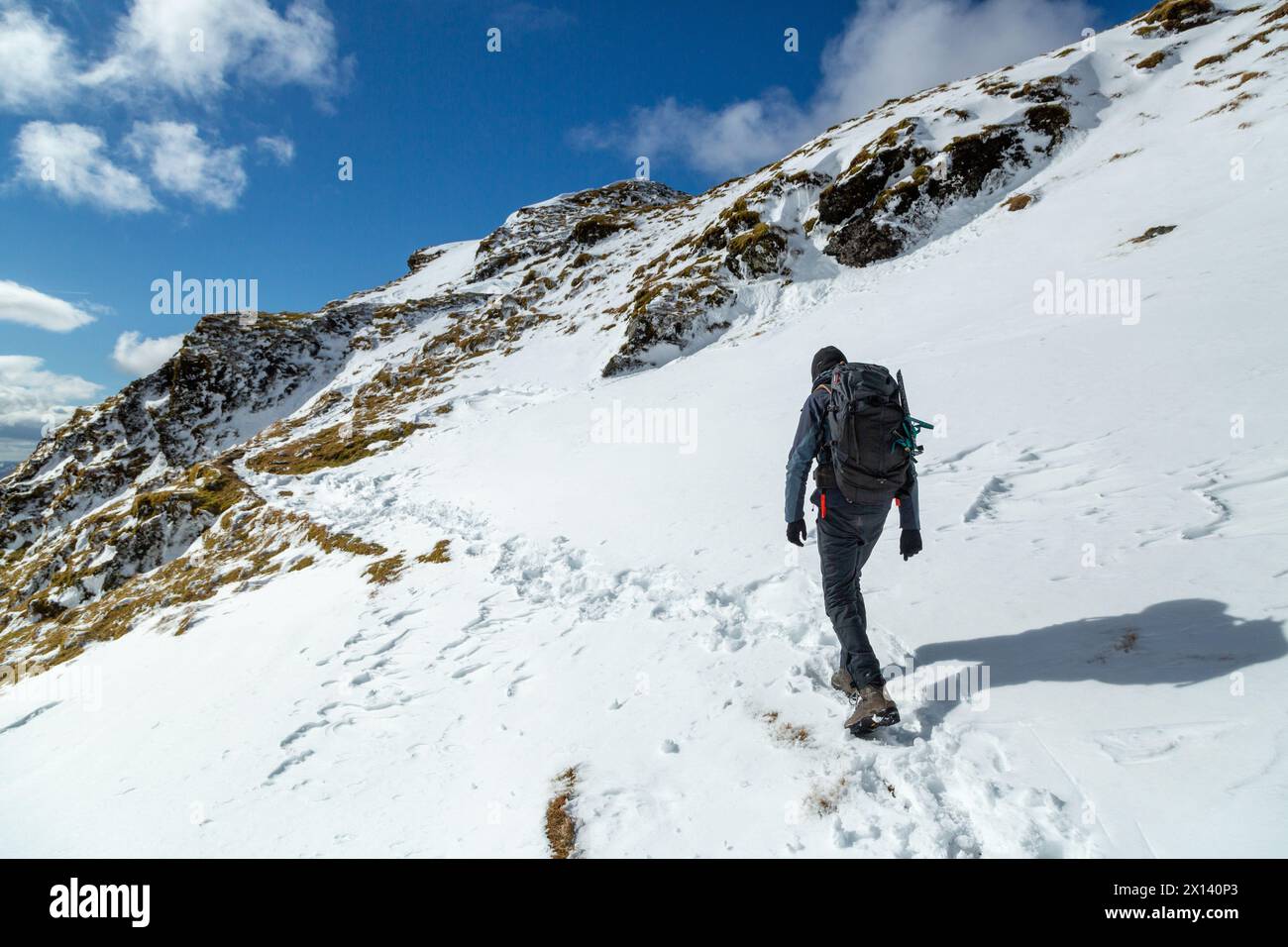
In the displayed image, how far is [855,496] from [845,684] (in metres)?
1.85

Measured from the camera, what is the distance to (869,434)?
15.4 ft

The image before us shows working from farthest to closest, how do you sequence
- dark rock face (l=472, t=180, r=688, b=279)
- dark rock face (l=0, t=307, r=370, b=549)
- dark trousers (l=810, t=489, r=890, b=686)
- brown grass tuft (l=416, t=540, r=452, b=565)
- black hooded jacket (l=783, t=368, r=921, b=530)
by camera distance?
dark rock face (l=472, t=180, r=688, b=279), dark rock face (l=0, t=307, r=370, b=549), brown grass tuft (l=416, t=540, r=452, b=565), black hooded jacket (l=783, t=368, r=921, b=530), dark trousers (l=810, t=489, r=890, b=686)

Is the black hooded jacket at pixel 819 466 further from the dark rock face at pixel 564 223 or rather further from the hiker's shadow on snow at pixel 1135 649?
the dark rock face at pixel 564 223

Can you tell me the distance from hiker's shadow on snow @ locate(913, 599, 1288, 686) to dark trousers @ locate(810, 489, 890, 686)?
1089 millimetres

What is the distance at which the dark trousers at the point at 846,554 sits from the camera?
499cm

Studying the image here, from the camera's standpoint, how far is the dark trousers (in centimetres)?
499

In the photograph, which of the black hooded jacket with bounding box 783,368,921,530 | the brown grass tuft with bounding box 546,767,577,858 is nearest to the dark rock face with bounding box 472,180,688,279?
the black hooded jacket with bounding box 783,368,921,530

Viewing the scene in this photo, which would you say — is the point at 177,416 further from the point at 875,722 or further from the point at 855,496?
the point at 875,722

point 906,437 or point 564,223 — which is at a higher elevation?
point 564,223

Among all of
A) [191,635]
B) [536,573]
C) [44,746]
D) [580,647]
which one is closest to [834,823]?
[580,647]

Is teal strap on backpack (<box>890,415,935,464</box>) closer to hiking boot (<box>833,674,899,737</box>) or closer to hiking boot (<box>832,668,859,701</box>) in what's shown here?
hiking boot (<box>833,674,899,737</box>)

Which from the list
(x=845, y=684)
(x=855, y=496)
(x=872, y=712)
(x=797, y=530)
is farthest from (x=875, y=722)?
(x=855, y=496)
